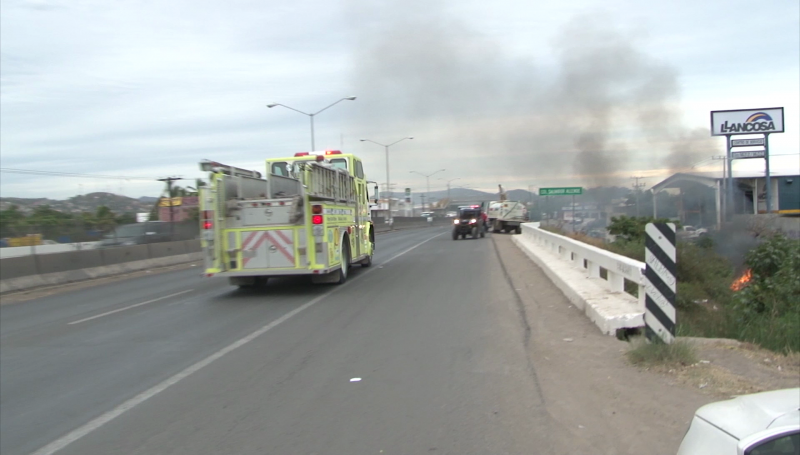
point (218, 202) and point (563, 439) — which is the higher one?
point (218, 202)

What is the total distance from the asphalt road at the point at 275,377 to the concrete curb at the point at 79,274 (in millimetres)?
3553

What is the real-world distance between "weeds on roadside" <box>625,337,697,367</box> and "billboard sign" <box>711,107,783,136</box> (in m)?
41.0

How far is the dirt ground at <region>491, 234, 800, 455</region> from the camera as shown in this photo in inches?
190

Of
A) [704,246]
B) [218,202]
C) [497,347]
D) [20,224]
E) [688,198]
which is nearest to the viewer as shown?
[497,347]

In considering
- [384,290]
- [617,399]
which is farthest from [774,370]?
[384,290]

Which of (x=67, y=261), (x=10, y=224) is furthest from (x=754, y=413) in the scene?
(x=10, y=224)

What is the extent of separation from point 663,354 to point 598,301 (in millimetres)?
2695

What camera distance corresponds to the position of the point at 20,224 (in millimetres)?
19422

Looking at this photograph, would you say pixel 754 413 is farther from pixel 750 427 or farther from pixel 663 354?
pixel 663 354

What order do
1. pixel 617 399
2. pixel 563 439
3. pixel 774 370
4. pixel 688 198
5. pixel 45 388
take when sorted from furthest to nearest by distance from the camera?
pixel 688 198
pixel 45 388
pixel 774 370
pixel 617 399
pixel 563 439

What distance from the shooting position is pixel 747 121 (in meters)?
43.7

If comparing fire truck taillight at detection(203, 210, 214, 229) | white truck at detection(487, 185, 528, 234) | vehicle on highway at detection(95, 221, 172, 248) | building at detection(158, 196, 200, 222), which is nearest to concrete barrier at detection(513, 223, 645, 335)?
fire truck taillight at detection(203, 210, 214, 229)

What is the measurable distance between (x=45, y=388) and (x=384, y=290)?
7780 millimetres

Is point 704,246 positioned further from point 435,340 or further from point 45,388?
point 45,388
